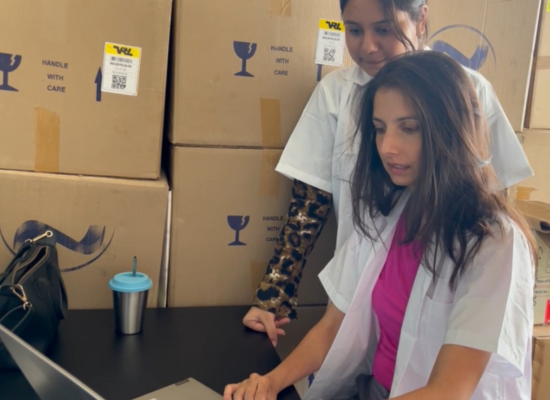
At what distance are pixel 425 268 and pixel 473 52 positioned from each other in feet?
2.38

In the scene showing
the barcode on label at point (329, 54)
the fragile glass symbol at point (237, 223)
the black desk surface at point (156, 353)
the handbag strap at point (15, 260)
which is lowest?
the black desk surface at point (156, 353)

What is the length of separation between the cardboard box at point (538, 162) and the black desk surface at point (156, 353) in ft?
3.26

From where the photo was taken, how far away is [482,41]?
4.76 feet

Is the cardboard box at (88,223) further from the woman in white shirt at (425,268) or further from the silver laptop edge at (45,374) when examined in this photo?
the silver laptop edge at (45,374)

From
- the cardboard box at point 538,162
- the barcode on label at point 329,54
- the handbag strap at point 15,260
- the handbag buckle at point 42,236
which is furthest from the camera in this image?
the cardboard box at point 538,162

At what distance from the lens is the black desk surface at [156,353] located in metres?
0.95

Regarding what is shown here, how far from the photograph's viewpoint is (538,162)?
1656mm

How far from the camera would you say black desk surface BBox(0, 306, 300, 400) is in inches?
37.3

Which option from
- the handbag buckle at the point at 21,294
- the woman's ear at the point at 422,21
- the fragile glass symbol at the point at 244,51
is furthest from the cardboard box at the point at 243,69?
the handbag buckle at the point at 21,294

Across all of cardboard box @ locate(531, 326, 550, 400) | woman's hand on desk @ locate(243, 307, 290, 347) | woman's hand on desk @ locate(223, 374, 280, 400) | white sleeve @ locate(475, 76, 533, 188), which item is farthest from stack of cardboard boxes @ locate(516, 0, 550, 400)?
woman's hand on desk @ locate(223, 374, 280, 400)

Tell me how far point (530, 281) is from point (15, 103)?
1.06m

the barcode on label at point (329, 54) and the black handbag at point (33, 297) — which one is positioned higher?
the barcode on label at point (329, 54)

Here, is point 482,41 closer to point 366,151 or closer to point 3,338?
point 366,151

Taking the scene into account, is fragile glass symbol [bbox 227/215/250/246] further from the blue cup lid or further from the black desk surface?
the blue cup lid
